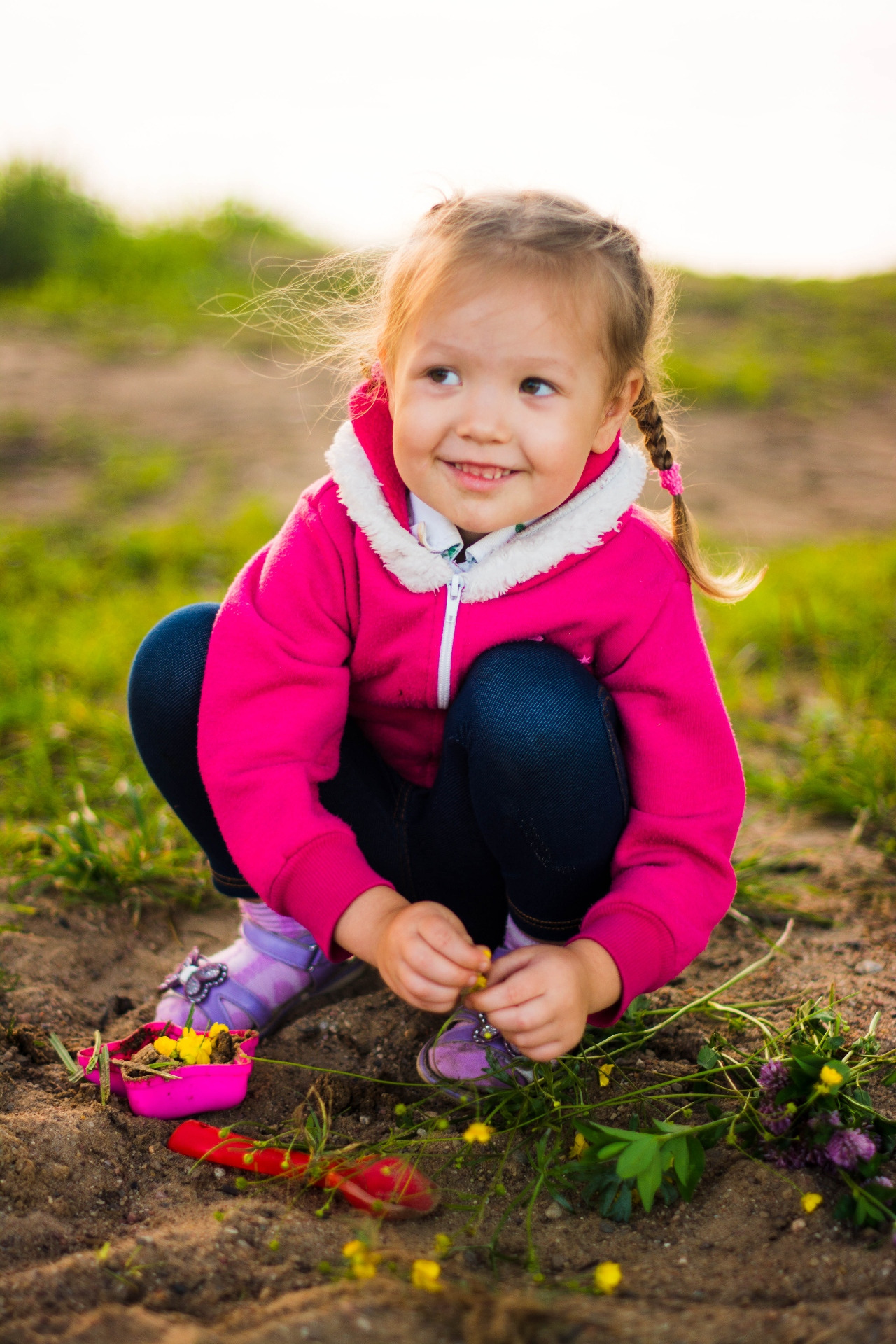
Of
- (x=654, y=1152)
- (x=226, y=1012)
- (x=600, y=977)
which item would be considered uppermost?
(x=600, y=977)

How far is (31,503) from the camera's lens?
4.51 metres

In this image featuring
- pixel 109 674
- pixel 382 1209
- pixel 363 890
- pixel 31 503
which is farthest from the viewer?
pixel 31 503

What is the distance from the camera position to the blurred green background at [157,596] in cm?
242

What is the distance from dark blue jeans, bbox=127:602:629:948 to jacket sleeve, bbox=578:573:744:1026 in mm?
39

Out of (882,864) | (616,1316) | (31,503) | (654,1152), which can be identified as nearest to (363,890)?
(654,1152)

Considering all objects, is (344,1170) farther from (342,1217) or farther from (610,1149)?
(610,1149)

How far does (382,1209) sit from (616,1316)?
0.31 m

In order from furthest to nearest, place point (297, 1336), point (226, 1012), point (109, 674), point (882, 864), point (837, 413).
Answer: point (837, 413), point (109, 674), point (882, 864), point (226, 1012), point (297, 1336)

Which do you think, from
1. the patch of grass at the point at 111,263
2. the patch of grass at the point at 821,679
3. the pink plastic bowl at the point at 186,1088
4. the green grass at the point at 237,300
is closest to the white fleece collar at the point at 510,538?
the pink plastic bowl at the point at 186,1088

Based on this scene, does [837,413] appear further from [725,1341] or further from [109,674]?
[725,1341]

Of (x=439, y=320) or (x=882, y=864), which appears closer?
(x=439, y=320)

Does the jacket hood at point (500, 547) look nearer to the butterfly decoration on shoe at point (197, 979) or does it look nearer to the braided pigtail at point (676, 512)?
the braided pigtail at point (676, 512)

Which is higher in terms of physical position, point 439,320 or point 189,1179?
point 439,320

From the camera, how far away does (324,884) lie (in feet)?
5.01
